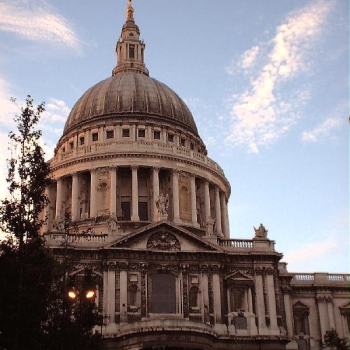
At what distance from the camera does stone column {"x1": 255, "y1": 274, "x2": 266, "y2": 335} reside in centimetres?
5734

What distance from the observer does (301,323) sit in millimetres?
68562

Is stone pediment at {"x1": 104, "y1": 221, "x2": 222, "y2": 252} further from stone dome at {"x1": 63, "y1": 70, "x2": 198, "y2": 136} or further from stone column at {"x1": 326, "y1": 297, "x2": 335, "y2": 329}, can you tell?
stone dome at {"x1": 63, "y1": 70, "x2": 198, "y2": 136}

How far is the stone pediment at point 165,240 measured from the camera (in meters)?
57.7

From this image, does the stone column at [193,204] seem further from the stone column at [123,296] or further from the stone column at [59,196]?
the stone column at [123,296]

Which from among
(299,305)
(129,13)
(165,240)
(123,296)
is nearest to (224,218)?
(299,305)

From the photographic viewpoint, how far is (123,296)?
2183 inches

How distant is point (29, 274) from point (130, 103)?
52.0m

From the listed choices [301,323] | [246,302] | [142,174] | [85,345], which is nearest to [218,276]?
[246,302]

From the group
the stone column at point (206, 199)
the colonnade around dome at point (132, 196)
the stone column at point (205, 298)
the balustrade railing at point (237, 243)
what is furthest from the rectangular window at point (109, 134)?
the stone column at point (205, 298)

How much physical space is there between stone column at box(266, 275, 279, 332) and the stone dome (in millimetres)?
28195

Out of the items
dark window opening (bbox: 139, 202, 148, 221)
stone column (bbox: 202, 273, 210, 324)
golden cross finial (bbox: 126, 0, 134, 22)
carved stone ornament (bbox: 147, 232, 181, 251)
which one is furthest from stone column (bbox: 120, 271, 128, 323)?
golden cross finial (bbox: 126, 0, 134, 22)

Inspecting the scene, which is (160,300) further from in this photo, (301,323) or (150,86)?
(150,86)

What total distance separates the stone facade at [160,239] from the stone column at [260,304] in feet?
0.29

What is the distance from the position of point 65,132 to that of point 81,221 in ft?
57.2
